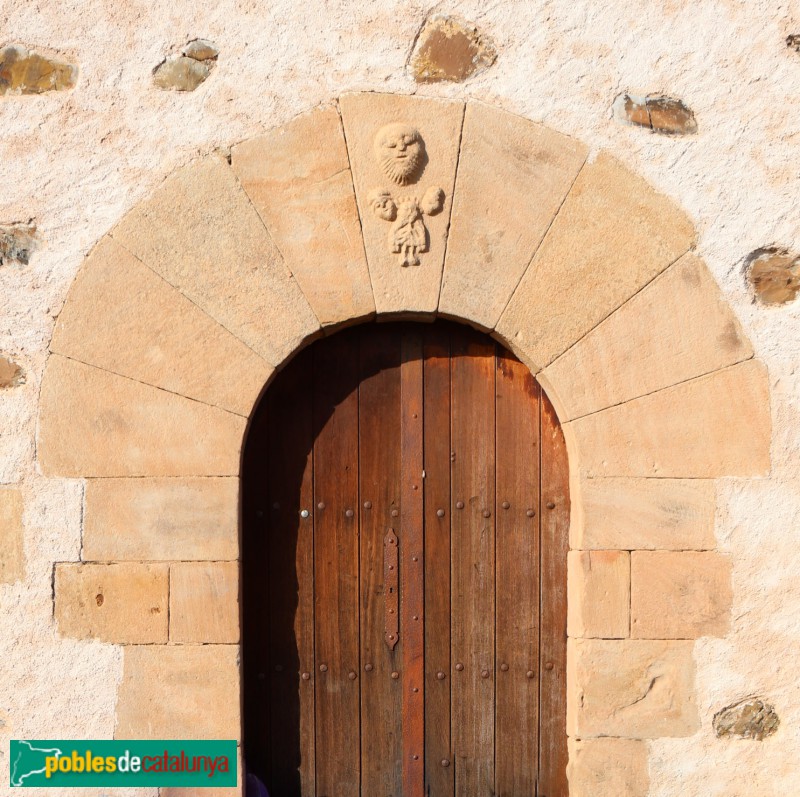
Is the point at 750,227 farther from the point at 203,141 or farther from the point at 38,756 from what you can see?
the point at 38,756

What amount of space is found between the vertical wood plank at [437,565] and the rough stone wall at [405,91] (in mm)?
692

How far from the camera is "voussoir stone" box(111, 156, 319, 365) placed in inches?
109

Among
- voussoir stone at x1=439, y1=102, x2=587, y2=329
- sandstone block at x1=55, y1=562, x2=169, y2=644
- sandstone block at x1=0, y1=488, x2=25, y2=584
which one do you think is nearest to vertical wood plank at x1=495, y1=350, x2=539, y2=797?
voussoir stone at x1=439, y1=102, x2=587, y2=329

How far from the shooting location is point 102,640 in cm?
273

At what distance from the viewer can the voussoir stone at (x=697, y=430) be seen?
279 centimetres

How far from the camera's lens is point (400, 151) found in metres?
2.75

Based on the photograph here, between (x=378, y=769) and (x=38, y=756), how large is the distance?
1.07 metres

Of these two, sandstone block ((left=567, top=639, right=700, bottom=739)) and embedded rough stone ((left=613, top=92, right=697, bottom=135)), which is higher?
embedded rough stone ((left=613, top=92, right=697, bottom=135))

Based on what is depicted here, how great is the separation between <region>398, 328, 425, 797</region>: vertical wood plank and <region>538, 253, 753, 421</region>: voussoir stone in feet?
1.72

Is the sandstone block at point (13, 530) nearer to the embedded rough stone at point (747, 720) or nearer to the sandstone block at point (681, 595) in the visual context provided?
the sandstone block at point (681, 595)

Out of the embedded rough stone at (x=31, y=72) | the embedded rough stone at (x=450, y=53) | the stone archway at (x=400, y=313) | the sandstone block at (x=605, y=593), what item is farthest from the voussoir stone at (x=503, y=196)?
the embedded rough stone at (x=31, y=72)

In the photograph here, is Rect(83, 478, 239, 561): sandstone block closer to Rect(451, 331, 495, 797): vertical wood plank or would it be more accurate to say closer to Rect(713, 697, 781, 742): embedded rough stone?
Rect(451, 331, 495, 797): vertical wood plank

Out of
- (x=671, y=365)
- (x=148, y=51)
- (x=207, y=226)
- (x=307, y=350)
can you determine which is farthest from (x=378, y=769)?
(x=148, y=51)

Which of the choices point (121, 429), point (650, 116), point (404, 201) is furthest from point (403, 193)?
point (121, 429)
